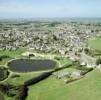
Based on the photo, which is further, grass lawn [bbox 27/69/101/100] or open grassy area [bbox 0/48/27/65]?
open grassy area [bbox 0/48/27/65]

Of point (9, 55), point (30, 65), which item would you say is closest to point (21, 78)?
point (30, 65)

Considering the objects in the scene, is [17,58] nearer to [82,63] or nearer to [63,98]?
[82,63]

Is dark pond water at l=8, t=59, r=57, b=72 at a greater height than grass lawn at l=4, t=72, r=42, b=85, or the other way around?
grass lawn at l=4, t=72, r=42, b=85

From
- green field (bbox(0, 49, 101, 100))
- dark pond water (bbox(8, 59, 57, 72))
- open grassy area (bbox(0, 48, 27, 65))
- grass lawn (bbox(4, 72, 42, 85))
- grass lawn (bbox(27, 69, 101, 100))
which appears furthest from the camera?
open grassy area (bbox(0, 48, 27, 65))

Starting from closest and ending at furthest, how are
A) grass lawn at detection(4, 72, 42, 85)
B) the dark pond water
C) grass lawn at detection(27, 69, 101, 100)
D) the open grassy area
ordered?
grass lawn at detection(27, 69, 101, 100)
grass lawn at detection(4, 72, 42, 85)
the dark pond water
the open grassy area

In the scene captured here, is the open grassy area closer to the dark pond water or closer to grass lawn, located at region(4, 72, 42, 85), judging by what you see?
the dark pond water

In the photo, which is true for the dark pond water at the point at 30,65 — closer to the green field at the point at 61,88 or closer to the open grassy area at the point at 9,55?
the open grassy area at the point at 9,55

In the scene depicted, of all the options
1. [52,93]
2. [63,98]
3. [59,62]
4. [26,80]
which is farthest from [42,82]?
[59,62]

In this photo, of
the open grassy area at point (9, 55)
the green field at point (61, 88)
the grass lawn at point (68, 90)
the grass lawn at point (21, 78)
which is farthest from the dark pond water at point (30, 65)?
the grass lawn at point (68, 90)

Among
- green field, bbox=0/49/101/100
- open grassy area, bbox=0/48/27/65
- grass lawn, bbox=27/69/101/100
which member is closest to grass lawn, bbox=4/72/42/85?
green field, bbox=0/49/101/100
